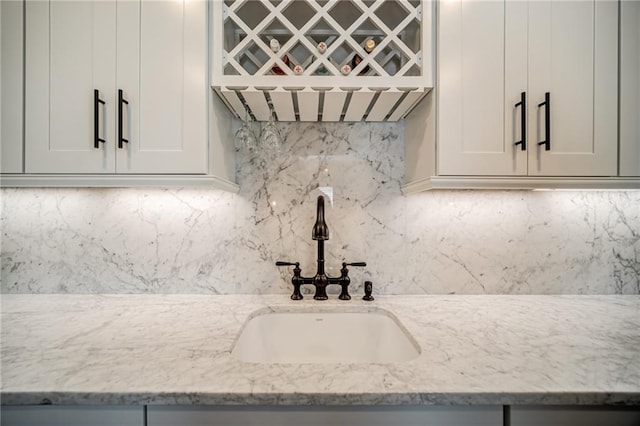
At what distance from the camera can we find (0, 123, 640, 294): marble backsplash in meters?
1.34

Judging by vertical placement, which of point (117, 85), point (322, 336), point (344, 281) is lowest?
point (322, 336)

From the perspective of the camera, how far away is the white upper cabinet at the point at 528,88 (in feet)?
3.33

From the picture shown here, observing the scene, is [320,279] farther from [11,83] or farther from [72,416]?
[11,83]

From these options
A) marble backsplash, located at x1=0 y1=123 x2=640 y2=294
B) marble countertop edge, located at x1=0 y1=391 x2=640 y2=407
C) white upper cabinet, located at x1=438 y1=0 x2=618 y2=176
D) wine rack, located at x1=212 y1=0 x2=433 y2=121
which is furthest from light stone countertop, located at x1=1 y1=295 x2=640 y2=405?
wine rack, located at x1=212 y1=0 x2=433 y2=121

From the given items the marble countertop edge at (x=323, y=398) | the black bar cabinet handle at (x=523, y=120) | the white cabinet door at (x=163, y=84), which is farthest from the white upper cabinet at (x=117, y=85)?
the black bar cabinet handle at (x=523, y=120)

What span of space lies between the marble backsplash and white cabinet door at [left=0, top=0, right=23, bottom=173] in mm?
339

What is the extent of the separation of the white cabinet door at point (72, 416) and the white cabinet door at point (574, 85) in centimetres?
140

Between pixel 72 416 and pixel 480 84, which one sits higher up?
pixel 480 84

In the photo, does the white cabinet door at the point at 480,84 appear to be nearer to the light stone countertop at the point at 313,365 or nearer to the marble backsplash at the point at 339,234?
the marble backsplash at the point at 339,234

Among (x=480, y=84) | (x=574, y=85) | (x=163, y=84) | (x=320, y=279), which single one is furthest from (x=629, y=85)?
(x=163, y=84)

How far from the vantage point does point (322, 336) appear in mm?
1185

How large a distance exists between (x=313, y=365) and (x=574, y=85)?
1.29m

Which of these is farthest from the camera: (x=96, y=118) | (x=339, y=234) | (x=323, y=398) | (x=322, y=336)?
(x=339, y=234)

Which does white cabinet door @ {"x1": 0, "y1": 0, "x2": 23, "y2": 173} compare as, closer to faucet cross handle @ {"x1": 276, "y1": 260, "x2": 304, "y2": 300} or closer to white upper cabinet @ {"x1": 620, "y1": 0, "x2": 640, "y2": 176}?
faucet cross handle @ {"x1": 276, "y1": 260, "x2": 304, "y2": 300}
